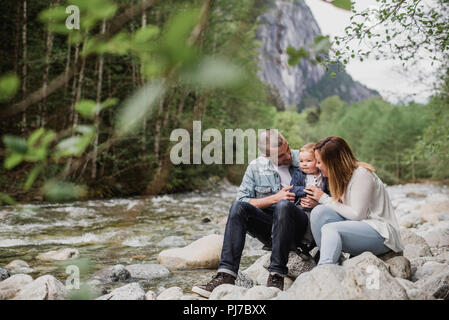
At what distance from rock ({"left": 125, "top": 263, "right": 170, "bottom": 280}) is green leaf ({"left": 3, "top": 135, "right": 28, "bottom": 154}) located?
367 centimetres

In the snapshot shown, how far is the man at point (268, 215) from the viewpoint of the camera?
312 centimetres

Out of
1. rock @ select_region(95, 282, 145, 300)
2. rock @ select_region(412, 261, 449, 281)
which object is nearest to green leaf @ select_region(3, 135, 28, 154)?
rock @ select_region(95, 282, 145, 300)

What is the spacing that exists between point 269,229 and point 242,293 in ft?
2.93

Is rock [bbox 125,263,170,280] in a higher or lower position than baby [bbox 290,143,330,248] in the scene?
lower

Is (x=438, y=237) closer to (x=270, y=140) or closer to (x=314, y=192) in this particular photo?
(x=314, y=192)

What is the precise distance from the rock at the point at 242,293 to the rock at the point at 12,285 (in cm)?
150

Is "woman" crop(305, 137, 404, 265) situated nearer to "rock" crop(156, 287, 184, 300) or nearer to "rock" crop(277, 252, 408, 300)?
"rock" crop(277, 252, 408, 300)

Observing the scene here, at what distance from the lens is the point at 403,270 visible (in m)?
3.04

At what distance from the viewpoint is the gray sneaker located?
9.82 feet

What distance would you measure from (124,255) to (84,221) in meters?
2.60

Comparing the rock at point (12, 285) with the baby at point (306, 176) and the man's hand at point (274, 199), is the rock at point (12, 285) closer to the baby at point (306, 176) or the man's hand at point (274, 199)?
the man's hand at point (274, 199)

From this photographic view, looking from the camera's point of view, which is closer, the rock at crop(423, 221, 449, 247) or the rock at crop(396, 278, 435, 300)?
the rock at crop(396, 278, 435, 300)

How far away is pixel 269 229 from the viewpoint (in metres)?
3.52

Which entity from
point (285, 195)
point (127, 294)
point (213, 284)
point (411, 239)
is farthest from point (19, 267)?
point (411, 239)
